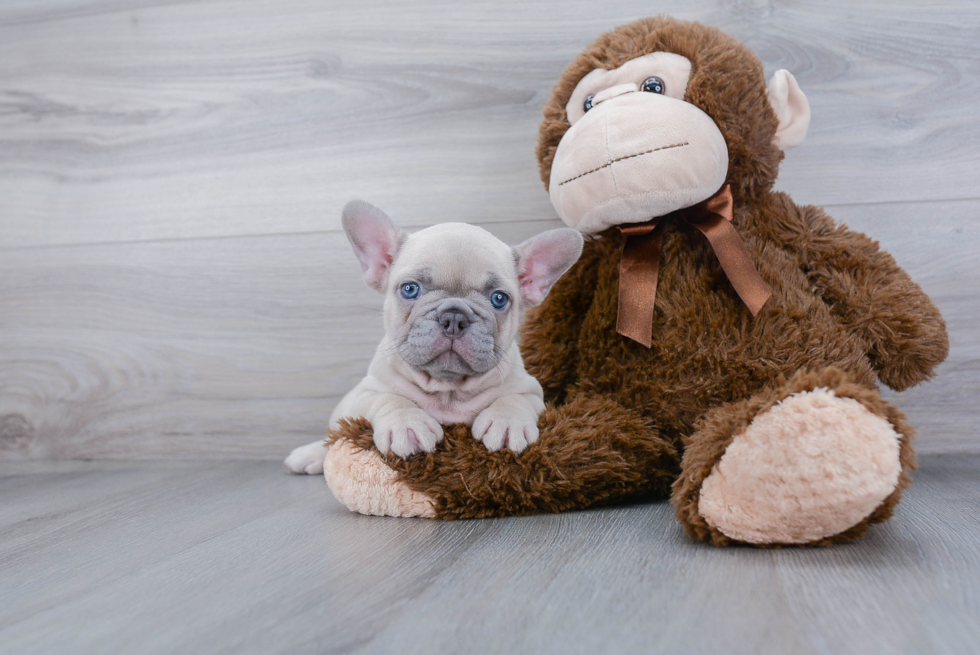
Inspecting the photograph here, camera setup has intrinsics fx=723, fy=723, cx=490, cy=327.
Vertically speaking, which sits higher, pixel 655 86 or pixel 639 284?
pixel 655 86

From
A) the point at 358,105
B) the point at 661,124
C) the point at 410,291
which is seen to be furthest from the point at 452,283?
the point at 358,105

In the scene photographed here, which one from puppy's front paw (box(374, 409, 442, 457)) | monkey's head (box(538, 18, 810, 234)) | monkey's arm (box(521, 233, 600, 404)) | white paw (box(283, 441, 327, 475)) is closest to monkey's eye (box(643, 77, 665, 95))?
monkey's head (box(538, 18, 810, 234))

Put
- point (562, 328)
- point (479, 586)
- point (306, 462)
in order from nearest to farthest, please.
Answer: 1. point (479, 586)
2. point (562, 328)
3. point (306, 462)

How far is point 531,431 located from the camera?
1.16 m

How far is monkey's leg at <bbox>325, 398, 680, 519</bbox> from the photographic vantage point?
113 centimetres

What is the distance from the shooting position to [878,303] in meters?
1.22

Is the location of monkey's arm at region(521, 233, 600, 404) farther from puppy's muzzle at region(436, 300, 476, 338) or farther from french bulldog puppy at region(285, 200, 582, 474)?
puppy's muzzle at region(436, 300, 476, 338)

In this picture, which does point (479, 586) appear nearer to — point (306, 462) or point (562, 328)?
point (562, 328)

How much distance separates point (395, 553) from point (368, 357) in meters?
0.90

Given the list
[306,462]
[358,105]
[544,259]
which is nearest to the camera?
[544,259]

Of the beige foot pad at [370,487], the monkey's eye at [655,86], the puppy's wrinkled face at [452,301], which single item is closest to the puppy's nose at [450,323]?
the puppy's wrinkled face at [452,301]

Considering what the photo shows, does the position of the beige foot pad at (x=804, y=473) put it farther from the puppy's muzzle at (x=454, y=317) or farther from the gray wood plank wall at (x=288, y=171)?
the gray wood plank wall at (x=288, y=171)

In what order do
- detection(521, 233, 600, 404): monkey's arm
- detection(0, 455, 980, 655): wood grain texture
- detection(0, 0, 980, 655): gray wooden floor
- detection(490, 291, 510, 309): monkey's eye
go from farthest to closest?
detection(0, 0, 980, 655): gray wooden floor
detection(521, 233, 600, 404): monkey's arm
detection(490, 291, 510, 309): monkey's eye
detection(0, 455, 980, 655): wood grain texture

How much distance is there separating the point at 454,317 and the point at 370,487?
0.31 metres
